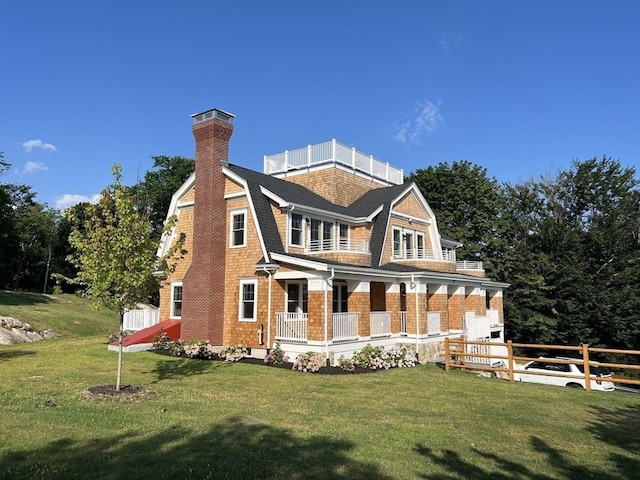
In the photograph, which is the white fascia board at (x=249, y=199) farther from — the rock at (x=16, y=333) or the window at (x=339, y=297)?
the rock at (x=16, y=333)

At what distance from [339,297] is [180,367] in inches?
291

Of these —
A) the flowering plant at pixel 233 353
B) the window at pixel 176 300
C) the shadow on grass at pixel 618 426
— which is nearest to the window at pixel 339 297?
the flowering plant at pixel 233 353

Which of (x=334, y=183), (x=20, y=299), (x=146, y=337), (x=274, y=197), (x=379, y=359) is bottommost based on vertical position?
(x=379, y=359)

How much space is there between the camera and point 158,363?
53.5 ft

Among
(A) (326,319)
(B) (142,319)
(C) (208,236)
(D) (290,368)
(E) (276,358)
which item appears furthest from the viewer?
(B) (142,319)

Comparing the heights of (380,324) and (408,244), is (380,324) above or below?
below

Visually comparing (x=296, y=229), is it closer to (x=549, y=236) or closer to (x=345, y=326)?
(x=345, y=326)

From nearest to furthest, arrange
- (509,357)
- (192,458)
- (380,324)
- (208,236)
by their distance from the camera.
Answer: (192,458) → (509,357) → (380,324) → (208,236)

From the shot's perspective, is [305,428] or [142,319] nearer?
[305,428]

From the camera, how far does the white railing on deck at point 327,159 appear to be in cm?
2422

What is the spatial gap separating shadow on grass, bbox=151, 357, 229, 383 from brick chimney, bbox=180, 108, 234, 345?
5.90ft

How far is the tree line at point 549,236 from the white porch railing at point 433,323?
17.6m

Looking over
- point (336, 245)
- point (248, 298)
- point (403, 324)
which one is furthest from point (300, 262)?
point (403, 324)

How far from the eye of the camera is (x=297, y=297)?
19109mm
